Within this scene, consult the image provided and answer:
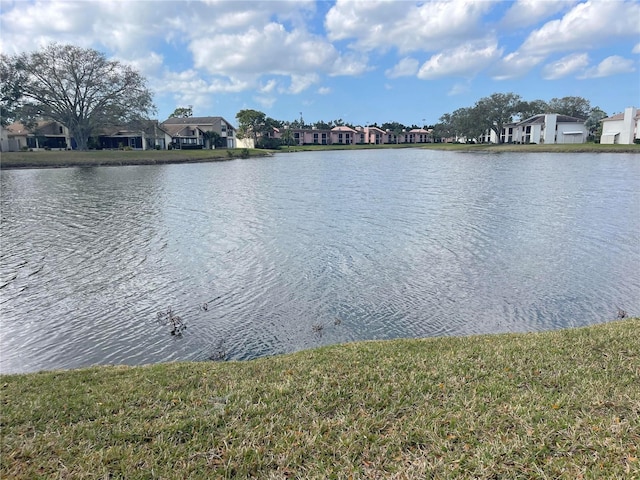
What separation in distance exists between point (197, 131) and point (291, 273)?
83196mm

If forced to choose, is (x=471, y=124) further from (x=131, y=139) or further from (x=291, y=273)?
(x=291, y=273)

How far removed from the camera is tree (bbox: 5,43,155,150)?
56.8 m

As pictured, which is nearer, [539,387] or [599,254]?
[539,387]

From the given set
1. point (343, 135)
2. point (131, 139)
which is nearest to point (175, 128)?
point (131, 139)

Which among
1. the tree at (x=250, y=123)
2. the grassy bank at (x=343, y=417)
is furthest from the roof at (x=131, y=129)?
the grassy bank at (x=343, y=417)

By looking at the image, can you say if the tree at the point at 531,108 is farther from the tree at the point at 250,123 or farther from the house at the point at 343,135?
the tree at the point at 250,123

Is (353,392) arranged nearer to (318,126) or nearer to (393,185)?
(393,185)

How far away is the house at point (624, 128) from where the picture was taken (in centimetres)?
8394

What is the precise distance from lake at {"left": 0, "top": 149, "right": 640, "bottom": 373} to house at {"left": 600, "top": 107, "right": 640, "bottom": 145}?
247 ft

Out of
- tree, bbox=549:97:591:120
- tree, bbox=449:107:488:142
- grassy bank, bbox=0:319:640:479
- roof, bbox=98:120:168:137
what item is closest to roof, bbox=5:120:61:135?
roof, bbox=98:120:168:137

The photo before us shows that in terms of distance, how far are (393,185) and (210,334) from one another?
88.8 ft

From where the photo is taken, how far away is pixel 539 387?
4.79 metres

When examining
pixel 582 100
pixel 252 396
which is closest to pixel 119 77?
pixel 252 396

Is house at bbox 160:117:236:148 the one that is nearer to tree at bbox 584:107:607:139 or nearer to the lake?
the lake
